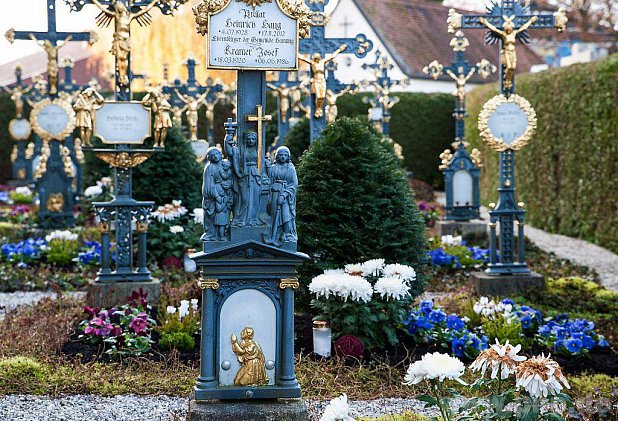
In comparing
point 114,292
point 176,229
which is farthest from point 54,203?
point 114,292

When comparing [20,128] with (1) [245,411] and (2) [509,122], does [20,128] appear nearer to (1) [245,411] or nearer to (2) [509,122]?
(2) [509,122]

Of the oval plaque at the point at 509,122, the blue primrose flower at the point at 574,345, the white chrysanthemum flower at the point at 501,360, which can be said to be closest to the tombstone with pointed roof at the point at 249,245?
the white chrysanthemum flower at the point at 501,360

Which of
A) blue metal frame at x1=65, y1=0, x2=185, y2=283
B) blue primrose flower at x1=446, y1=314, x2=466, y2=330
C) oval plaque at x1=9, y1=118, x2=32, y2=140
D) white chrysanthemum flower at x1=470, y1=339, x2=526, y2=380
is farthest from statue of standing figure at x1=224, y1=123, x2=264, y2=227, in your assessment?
→ oval plaque at x1=9, y1=118, x2=32, y2=140

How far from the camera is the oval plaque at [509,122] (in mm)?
9734

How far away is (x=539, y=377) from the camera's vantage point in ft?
12.7

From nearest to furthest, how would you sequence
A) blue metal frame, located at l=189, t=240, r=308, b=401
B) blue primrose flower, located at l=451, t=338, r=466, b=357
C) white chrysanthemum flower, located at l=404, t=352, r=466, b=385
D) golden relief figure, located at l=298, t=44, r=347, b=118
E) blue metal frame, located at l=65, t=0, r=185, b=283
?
white chrysanthemum flower, located at l=404, t=352, r=466, b=385 → blue metal frame, located at l=189, t=240, r=308, b=401 → blue primrose flower, located at l=451, t=338, r=466, b=357 → blue metal frame, located at l=65, t=0, r=185, b=283 → golden relief figure, located at l=298, t=44, r=347, b=118

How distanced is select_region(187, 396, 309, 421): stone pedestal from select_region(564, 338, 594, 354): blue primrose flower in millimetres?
2769

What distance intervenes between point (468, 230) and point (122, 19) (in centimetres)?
715

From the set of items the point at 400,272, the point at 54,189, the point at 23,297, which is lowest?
the point at 23,297

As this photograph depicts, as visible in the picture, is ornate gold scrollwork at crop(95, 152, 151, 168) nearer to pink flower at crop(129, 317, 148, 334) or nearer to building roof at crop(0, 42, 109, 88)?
pink flower at crop(129, 317, 148, 334)

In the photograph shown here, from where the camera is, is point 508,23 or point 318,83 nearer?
point 508,23

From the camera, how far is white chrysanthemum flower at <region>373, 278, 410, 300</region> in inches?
262

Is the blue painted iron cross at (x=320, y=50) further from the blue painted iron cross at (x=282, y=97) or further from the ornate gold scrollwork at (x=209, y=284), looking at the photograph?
the ornate gold scrollwork at (x=209, y=284)

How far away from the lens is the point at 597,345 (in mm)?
7207
